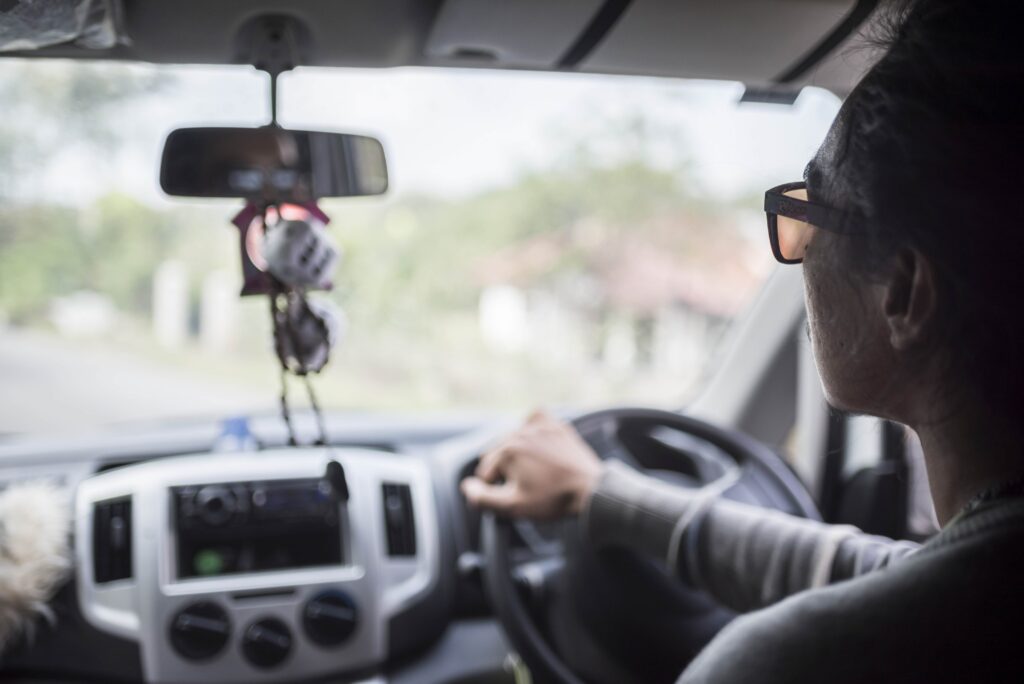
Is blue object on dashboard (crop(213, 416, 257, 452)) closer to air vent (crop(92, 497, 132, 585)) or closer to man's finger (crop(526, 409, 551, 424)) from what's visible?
air vent (crop(92, 497, 132, 585))

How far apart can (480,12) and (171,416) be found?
1.71 m

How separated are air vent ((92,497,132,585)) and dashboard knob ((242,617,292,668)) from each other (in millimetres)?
303

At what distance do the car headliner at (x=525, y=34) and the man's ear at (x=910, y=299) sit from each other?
0.53 metres

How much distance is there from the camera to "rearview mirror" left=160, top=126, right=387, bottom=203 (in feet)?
5.97

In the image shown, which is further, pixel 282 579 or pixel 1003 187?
pixel 282 579

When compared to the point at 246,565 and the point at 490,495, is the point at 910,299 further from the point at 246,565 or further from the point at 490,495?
the point at 246,565

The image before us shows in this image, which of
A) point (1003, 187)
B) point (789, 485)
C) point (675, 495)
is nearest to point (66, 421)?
point (675, 495)

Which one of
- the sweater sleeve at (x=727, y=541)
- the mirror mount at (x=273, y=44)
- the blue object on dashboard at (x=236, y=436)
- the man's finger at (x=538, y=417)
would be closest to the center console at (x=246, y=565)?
the blue object on dashboard at (x=236, y=436)

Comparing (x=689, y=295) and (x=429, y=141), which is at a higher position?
(x=429, y=141)

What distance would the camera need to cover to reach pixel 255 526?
2.51 metres

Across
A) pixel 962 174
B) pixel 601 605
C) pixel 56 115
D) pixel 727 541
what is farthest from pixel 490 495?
pixel 56 115

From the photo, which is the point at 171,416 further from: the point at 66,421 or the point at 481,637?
the point at 481,637

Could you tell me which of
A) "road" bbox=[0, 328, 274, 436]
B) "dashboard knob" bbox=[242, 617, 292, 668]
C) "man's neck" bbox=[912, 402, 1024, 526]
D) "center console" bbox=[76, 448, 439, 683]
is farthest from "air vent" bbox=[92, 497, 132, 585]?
"man's neck" bbox=[912, 402, 1024, 526]

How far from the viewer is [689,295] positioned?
437 cm
